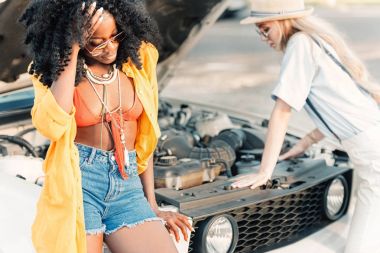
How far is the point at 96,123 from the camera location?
192 centimetres

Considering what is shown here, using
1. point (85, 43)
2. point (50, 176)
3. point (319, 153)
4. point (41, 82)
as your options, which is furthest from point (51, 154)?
point (319, 153)

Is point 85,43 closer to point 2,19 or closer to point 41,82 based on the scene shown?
point 41,82

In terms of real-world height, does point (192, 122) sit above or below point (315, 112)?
below

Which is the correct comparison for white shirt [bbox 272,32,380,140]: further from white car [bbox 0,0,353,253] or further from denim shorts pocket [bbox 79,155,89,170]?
denim shorts pocket [bbox 79,155,89,170]

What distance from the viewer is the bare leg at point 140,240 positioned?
1.90 meters

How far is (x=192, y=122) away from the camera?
11.3 feet

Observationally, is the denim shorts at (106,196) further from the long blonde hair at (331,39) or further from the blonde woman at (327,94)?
the long blonde hair at (331,39)

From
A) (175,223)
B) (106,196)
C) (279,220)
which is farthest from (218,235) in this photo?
(106,196)

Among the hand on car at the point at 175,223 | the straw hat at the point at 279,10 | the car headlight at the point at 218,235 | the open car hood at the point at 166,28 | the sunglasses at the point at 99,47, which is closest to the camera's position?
the sunglasses at the point at 99,47

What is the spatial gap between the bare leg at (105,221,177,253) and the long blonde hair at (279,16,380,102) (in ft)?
2.88

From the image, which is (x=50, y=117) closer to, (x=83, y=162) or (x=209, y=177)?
(x=83, y=162)

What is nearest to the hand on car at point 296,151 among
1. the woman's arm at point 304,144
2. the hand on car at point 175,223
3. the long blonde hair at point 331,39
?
the woman's arm at point 304,144

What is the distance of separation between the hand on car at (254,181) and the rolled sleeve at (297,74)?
0.29m

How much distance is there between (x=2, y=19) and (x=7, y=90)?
545 millimetres
